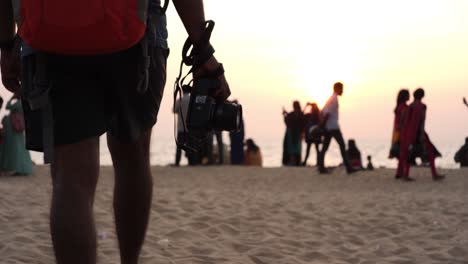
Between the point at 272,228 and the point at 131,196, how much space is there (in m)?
2.84

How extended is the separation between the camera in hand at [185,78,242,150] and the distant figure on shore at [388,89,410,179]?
9095mm

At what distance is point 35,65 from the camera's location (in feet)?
5.98

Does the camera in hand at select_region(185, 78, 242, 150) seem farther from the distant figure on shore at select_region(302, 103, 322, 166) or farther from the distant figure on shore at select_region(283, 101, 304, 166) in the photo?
the distant figure on shore at select_region(283, 101, 304, 166)

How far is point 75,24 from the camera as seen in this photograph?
170 cm

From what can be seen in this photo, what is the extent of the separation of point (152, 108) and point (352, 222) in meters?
3.81

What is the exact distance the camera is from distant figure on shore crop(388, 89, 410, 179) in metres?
11.0

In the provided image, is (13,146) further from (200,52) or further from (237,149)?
(200,52)

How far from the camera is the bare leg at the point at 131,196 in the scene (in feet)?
7.54

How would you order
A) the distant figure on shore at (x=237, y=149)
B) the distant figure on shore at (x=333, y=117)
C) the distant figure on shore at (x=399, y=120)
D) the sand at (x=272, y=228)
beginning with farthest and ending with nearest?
the distant figure on shore at (x=237, y=149)
the distant figure on shore at (x=333, y=117)
the distant figure on shore at (x=399, y=120)
the sand at (x=272, y=228)

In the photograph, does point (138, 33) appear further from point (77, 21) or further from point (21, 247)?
point (21, 247)

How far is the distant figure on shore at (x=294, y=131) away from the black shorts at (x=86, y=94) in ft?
45.5

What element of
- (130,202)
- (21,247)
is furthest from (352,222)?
(130,202)

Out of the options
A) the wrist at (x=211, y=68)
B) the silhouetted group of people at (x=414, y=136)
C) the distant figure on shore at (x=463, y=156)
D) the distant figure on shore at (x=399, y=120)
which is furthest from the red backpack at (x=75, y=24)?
the distant figure on shore at (x=463, y=156)

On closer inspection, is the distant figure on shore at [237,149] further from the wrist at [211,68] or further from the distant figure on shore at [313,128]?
the wrist at [211,68]
